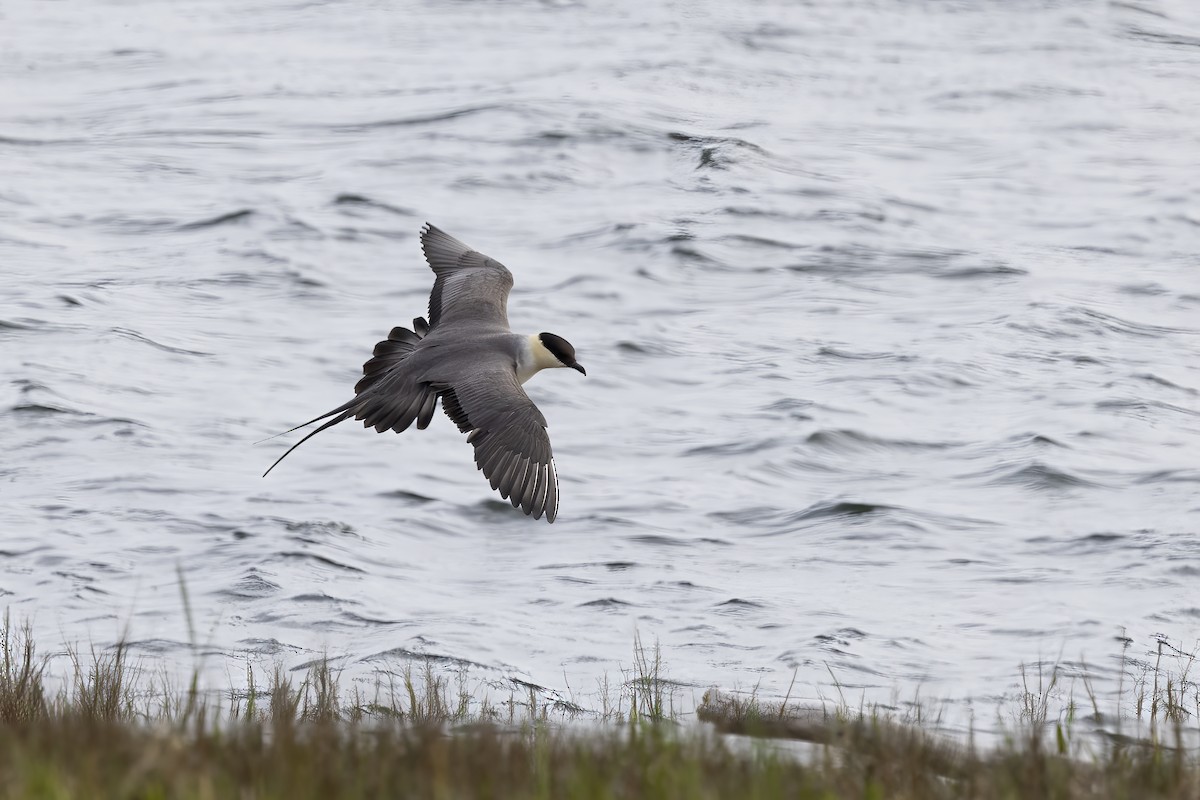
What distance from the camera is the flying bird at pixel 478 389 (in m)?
7.18

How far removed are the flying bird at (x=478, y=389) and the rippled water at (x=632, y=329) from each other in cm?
168

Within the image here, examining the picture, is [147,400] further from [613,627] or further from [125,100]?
[125,100]

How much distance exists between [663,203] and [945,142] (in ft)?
16.7

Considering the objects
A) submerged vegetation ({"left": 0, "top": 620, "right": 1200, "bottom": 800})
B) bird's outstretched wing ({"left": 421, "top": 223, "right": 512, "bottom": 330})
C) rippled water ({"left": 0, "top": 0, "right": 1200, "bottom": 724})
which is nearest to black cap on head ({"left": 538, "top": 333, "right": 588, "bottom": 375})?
bird's outstretched wing ({"left": 421, "top": 223, "right": 512, "bottom": 330})

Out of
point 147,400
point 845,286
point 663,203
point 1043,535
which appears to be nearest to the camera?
point 1043,535

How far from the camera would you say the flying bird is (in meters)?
7.18

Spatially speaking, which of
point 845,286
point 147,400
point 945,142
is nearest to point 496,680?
point 147,400

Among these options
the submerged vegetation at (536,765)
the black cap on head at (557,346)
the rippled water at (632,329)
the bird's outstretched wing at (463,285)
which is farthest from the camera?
the rippled water at (632,329)

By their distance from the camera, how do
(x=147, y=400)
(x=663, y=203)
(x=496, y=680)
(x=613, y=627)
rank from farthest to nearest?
(x=663, y=203) < (x=147, y=400) < (x=613, y=627) < (x=496, y=680)

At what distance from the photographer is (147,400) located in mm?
12906

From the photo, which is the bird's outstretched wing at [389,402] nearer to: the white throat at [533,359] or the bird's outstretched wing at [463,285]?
the white throat at [533,359]

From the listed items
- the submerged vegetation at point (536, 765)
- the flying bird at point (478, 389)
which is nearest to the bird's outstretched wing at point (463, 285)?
the flying bird at point (478, 389)

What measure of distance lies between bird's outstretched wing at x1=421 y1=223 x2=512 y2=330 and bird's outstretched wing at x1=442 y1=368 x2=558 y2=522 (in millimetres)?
1005

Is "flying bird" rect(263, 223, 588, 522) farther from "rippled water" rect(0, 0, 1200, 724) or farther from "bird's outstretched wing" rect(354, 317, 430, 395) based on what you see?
"rippled water" rect(0, 0, 1200, 724)
